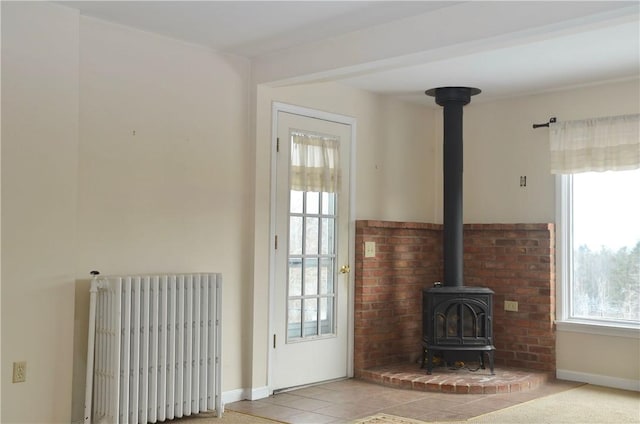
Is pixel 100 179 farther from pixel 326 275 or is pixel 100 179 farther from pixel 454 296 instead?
pixel 454 296

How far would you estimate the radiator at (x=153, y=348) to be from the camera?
420 cm

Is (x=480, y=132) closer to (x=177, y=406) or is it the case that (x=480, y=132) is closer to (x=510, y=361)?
(x=510, y=361)

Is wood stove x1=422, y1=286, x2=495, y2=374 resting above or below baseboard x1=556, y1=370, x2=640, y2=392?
above

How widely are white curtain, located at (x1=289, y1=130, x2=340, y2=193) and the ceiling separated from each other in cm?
61

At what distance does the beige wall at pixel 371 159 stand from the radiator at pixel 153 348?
641mm

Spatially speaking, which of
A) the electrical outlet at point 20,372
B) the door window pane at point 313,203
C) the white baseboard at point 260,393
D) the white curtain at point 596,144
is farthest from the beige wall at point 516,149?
the electrical outlet at point 20,372

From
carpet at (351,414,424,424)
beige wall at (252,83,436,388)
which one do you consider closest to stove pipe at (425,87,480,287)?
beige wall at (252,83,436,388)

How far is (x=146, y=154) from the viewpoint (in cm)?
468

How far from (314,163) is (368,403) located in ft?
6.19

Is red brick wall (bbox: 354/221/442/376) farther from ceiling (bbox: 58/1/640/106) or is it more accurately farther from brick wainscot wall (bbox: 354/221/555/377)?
ceiling (bbox: 58/1/640/106)

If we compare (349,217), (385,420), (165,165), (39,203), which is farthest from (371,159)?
(39,203)

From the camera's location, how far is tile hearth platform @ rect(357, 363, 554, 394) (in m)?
5.46

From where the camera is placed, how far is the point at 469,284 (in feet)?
Answer: 21.6

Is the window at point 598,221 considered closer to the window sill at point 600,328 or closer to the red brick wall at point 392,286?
the window sill at point 600,328
